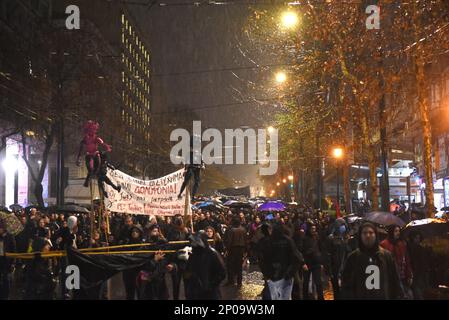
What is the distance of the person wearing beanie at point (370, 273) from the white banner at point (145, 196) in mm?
6800

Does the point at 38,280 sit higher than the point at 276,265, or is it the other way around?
the point at 276,265

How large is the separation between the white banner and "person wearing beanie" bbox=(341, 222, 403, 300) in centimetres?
680

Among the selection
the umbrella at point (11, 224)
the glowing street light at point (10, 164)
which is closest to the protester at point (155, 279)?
the umbrella at point (11, 224)

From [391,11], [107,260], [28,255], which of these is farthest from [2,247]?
[391,11]

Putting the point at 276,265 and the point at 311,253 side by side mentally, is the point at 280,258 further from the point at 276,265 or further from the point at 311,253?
the point at 311,253

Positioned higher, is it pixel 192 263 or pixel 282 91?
pixel 282 91

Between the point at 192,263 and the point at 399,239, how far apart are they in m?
4.27

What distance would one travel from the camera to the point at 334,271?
1231 centimetres

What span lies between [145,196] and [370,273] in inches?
290

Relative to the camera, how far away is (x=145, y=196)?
13938 millimetres

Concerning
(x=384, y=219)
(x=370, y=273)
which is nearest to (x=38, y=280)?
(x=370, y=273)

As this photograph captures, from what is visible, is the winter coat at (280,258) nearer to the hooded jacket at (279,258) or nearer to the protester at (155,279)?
the hooded jacket at (279,258)

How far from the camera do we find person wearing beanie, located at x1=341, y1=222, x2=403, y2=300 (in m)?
7.64

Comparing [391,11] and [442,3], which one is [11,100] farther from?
[442,3]
